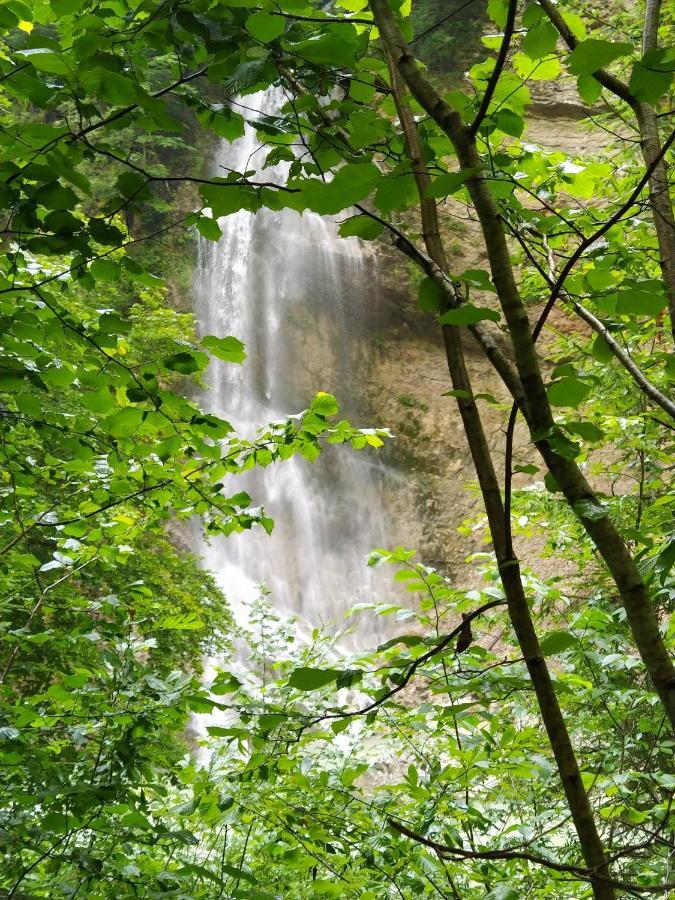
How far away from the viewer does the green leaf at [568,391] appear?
65 centimetres

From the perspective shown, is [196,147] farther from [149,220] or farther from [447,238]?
[447,238]

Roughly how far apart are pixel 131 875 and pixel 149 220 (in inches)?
558

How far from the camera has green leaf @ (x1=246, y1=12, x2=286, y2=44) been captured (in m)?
0.76

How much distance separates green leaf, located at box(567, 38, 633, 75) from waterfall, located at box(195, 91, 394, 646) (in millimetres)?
11120

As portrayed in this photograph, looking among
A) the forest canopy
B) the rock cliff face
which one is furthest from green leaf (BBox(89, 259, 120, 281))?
the rock cliff face

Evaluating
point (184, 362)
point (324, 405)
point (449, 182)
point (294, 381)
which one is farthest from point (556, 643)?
point (294, 381)

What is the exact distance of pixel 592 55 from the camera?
55 cm

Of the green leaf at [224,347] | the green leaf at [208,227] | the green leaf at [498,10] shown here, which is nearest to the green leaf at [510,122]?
the green leaf at [498,10]

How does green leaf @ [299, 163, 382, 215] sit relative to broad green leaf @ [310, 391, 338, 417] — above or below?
below

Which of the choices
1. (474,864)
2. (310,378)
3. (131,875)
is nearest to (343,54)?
(131,875)

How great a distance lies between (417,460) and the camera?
12.9m

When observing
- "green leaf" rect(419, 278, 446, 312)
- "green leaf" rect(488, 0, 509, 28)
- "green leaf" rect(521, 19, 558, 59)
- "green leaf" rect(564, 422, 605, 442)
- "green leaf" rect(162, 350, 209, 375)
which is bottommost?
"green leaf" rect(564, 422, 605, 442)

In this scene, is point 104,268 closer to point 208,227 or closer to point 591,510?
point 208,227

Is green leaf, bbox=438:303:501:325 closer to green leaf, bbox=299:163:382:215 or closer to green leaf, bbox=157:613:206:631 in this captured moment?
green leaf, bbox=299:163:382:215
